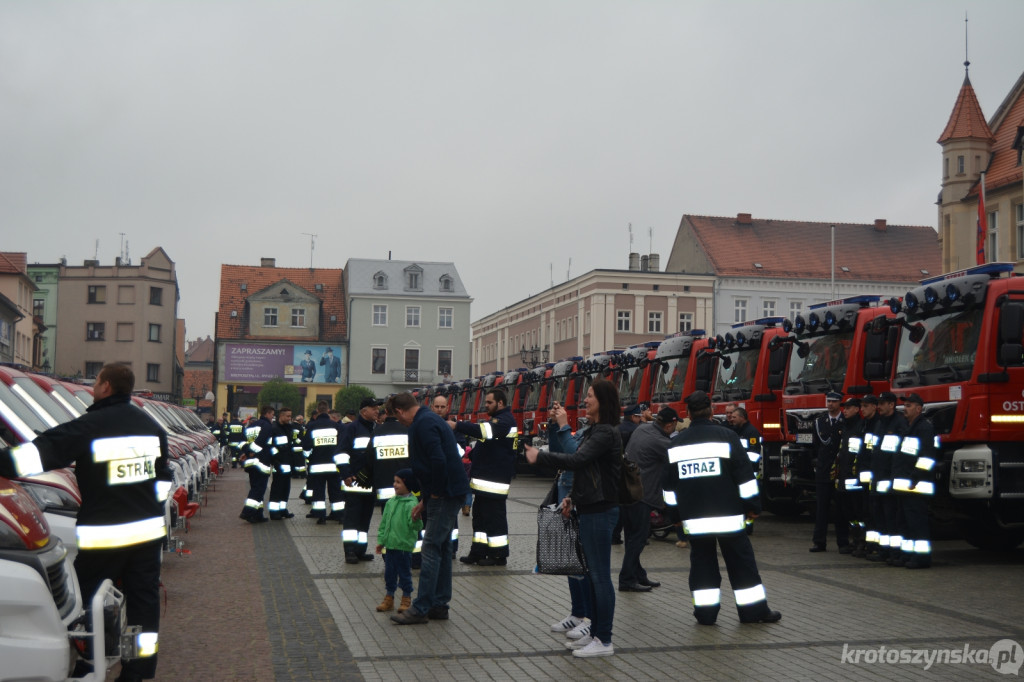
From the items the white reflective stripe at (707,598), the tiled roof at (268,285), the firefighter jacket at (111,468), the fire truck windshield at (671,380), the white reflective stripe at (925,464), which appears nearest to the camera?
the firefighter jacket at (111,468)

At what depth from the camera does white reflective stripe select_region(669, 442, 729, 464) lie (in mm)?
9461

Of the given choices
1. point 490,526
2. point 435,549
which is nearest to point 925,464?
point 490,526

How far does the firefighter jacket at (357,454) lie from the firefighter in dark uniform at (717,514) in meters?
4.27

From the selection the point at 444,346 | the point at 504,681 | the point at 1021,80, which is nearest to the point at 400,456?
the point at 504,681

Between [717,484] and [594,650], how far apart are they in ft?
6.79

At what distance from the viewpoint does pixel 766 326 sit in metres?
20.7

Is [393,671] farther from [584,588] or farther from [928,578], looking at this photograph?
[928,578]

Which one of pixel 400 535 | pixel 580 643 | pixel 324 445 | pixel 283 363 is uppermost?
pixel 283 363

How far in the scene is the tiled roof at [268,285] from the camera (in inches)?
3455

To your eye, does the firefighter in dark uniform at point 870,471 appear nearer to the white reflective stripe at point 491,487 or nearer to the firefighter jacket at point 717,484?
the white reflective stripe at point 491,487

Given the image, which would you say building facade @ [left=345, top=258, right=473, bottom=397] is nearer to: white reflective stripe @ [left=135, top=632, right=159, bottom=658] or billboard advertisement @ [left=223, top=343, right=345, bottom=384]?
billboard advertisement @ [left=223, top=343, right=345, bottom=384]

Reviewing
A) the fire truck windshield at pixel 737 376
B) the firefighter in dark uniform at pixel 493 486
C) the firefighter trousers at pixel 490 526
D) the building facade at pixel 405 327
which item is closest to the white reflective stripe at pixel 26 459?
the firefighter in dark uniform at pixel 493 486

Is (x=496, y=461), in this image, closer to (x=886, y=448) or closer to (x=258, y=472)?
(x=886, y=448)

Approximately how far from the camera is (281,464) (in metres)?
18.8
